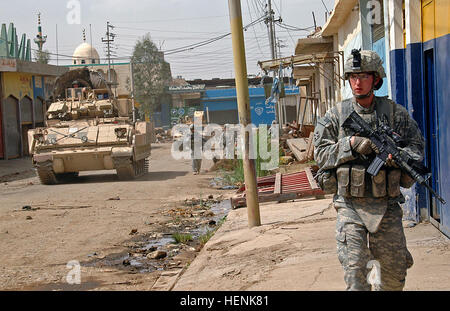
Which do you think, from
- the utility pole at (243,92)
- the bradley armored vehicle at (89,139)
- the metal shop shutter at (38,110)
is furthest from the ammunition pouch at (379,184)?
the metal shop shutter at (38,110)

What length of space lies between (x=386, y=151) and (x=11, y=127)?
24.9m

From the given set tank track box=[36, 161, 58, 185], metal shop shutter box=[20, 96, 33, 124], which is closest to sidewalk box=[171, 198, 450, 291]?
tank track box=[36, 161, 58, 185]

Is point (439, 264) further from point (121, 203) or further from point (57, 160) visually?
point (57, 160)

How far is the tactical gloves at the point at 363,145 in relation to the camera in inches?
154

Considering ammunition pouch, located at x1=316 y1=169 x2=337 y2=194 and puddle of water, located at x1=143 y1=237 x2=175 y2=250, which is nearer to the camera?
ammunition pouch, located at x1=316 y1=169 x2=337 y2=194

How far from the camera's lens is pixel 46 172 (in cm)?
1543

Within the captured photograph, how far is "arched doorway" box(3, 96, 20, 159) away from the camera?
26.2m

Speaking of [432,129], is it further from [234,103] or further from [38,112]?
[234,103]

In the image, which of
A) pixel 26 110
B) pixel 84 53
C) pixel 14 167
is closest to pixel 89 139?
pixel 14 167

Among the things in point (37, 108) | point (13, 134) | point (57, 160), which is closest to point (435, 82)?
point (57, 160)

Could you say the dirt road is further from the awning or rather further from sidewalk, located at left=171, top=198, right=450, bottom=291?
the awning

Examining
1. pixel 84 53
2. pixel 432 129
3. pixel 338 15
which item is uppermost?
pixel 84 53

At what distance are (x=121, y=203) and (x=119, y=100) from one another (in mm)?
7118

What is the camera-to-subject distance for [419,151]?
396cm
